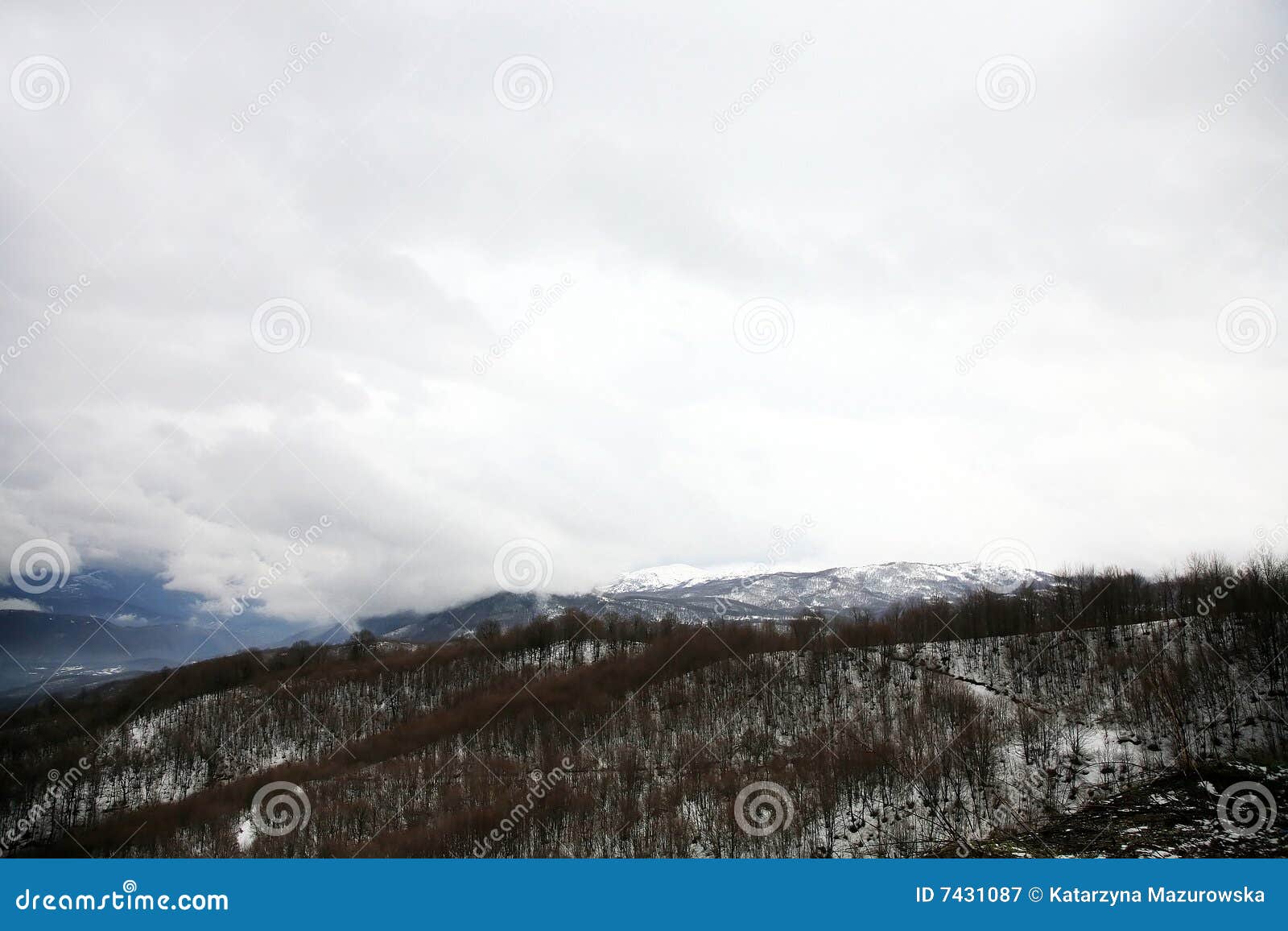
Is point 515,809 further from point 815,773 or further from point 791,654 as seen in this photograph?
point 791,654

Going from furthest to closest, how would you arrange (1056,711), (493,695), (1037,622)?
1. (493,695)
2. (1037,622)
3. (1056,711)

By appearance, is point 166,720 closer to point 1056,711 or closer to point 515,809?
point 515,809

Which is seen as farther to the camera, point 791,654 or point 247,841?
point 791,654

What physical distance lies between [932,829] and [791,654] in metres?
39.2

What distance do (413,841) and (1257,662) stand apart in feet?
151

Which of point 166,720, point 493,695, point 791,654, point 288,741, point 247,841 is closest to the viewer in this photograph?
point 247,841

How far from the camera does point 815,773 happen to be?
123 ft

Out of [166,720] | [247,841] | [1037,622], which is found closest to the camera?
[247,841]

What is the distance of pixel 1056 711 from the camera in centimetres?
4144

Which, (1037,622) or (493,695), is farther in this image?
(493,695)

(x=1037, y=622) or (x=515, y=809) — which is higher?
(x=1037, y=622)

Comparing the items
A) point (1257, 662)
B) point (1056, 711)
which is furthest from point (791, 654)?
point (1257, 662)

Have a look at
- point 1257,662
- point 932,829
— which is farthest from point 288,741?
point 1257,662

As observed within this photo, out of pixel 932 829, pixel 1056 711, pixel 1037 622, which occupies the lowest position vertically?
pixel 932 829
